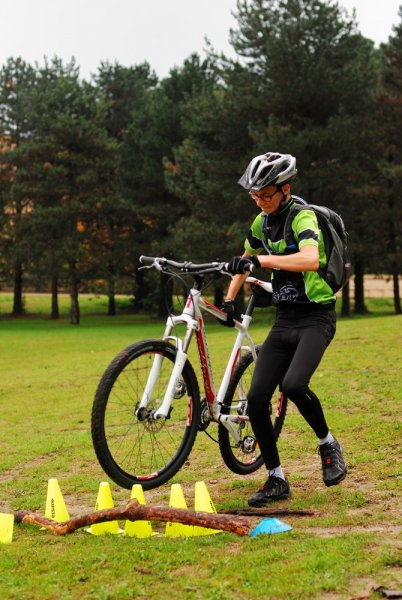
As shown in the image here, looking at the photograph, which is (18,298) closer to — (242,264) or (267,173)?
(267,173)

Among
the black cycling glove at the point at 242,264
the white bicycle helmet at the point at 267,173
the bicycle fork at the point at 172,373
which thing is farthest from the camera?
the bicycle fork at the point at 172,373

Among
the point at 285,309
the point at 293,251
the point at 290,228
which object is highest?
the point at 290,228

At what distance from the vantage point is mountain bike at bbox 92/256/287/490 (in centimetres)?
549

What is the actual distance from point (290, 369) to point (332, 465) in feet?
2.47

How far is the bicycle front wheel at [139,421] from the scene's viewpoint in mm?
5383

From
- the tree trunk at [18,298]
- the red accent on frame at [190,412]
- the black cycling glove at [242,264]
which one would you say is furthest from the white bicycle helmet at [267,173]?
the tree trunk at [18,298]

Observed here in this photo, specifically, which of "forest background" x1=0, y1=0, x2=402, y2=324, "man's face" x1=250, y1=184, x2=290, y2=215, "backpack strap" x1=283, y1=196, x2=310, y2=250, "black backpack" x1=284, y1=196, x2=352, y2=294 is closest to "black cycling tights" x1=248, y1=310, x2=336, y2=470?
"black backpack" x1=284, y1=196, x2=352, y2=294

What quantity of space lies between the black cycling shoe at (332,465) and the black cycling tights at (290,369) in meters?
0.10

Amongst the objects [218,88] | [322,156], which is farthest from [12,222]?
[322,156]

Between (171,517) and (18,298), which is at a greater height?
(171,517)

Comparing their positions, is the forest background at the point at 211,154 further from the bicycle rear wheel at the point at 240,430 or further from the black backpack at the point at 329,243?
the black backpack at the point at 329,243

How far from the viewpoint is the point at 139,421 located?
18.4 feet

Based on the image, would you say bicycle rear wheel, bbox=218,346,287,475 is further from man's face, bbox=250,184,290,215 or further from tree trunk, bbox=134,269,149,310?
tree trunk, bbox=134,269,149,310

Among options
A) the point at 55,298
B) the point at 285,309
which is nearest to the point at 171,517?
the point at 285,309
